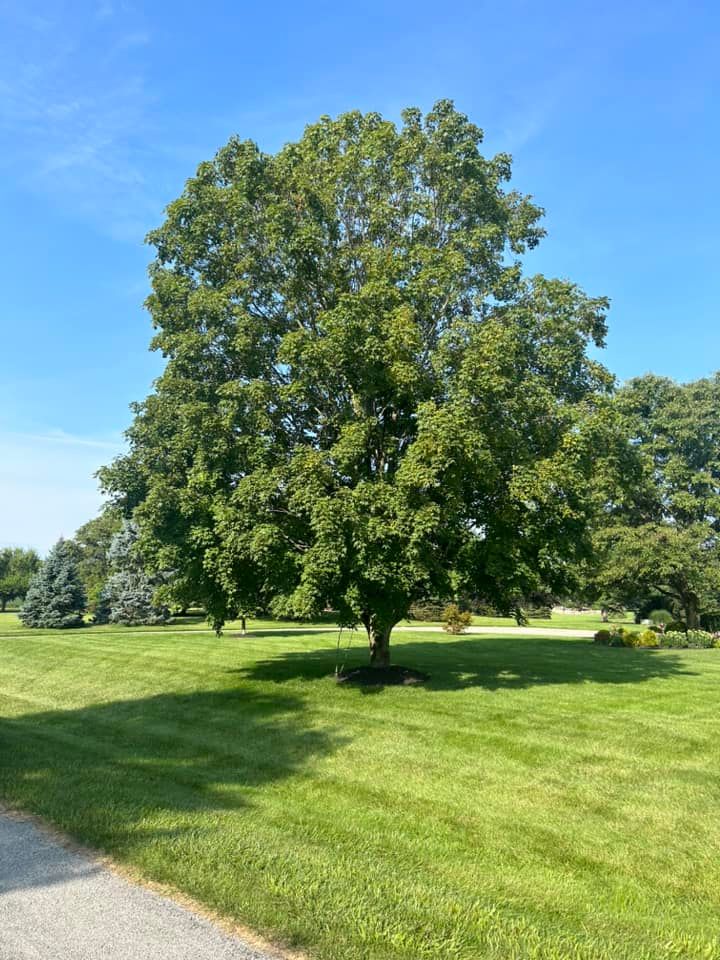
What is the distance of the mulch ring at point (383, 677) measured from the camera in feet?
53.8

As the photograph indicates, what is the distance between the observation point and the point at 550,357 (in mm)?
15984

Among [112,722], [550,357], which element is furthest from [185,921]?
[550,357]

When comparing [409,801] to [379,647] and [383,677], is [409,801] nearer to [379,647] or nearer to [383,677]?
[383,677]

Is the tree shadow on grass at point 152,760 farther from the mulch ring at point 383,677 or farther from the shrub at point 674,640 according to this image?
the shrub at point 674,640

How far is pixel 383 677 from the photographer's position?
55.0 feet

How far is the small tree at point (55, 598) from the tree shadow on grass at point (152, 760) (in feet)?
98.4

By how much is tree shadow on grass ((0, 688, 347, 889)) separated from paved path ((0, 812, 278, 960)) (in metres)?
0.26

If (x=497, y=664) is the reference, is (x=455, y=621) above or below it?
above

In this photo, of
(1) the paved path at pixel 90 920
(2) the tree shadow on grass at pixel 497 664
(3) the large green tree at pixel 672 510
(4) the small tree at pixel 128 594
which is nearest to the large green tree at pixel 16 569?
(4) the small tree at pixel 128 594

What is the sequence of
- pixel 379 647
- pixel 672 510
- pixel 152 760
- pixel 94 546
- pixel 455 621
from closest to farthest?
pixel 152 760, pixel 379 647, pixel 455 621, pixel 672 510, pixel 94 546

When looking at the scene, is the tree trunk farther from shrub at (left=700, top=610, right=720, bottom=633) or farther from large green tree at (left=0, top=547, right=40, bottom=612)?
large green tree at (left=0, top=547, right=40, bottom=612)

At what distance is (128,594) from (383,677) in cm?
3234

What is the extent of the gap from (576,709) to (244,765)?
7.24 metres

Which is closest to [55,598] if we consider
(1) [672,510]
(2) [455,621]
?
Result: (2) [455,621]
